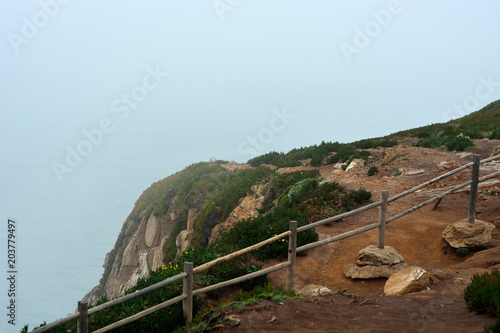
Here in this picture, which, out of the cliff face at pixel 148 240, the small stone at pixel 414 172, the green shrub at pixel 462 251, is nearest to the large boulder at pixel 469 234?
the green shrub at pixel 462 251

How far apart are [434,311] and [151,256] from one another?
66.0 ft

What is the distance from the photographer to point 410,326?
4.49 metres

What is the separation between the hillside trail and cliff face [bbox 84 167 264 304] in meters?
6.00

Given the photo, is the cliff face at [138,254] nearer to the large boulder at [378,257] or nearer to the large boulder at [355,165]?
the large boulder at [355,165]

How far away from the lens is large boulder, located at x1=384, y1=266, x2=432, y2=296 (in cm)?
641

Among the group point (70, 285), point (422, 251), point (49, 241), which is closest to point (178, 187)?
point (422, 251)

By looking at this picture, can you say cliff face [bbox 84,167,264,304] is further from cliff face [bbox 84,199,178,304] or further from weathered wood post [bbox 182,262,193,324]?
weathered wood post [bbox 182,262,193,324]

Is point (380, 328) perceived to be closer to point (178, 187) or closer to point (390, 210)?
point (390, 210)

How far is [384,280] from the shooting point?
759 centimetres

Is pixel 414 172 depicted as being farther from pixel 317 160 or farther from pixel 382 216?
pixel 382 216

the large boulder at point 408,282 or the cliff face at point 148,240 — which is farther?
the cliff face at point 148,240

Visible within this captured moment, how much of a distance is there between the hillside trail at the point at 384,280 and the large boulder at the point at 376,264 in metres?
0.15

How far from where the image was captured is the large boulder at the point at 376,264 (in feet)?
25.2

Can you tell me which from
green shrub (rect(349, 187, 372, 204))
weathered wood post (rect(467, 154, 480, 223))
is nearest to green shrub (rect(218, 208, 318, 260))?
green shrub (rect(349, 187, 372, 204))
